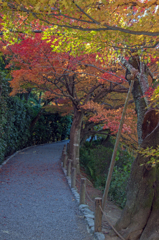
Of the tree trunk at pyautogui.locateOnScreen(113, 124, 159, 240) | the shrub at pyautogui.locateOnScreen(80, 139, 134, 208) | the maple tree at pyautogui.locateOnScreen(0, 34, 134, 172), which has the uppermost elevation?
the maple tree at pyautogui.locateOnScreen(0, 34, 134, 172)

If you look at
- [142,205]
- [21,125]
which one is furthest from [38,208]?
[21,125]

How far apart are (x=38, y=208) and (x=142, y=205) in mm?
3260

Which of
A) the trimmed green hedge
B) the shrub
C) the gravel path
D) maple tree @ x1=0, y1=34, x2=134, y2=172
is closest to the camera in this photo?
the gravel path

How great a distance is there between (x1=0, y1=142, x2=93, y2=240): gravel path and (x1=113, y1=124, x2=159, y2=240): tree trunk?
94cm

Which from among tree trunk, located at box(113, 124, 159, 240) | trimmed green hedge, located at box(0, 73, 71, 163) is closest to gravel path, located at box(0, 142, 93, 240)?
tree trunk, located at box(113, 124, 159, 240)

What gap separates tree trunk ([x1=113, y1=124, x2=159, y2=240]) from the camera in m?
4.34

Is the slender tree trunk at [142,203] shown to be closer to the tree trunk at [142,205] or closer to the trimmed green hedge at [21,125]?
the tree trunk at [142,205]

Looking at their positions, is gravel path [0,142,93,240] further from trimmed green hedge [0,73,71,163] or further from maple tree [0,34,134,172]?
maple tree [0,34,134,172]

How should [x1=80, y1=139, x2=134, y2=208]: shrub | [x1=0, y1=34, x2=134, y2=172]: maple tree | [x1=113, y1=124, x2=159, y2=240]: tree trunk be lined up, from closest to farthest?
[x1=113, y1=124, x2=159, y2=240]: tree trunk < [x1=80, y1=139, x2=134, y2=208]: shrub < [x1=0, y1=34, x2=134, y2=172]: maple tree

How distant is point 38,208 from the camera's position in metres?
6.36

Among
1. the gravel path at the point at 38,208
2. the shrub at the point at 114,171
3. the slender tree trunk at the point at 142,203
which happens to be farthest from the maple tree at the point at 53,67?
the slender tree trunk at the point at 142,203

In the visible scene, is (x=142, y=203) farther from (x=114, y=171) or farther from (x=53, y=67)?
(x=53, y=67)

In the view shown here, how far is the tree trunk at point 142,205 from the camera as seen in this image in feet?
14.2

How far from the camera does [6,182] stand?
891 centimetres
